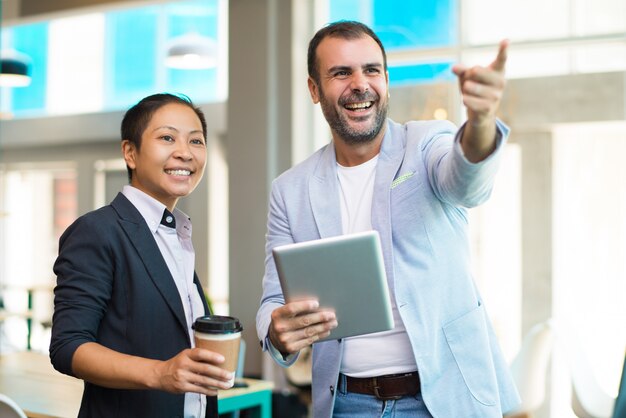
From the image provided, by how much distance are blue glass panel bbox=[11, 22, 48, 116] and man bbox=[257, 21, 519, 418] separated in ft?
26.4

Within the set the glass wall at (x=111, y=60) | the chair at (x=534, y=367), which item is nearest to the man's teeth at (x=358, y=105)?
the chair at (x=534, y=367)

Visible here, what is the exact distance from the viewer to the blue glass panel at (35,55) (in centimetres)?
941

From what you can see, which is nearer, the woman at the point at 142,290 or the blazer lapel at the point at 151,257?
the woman at the point at 142,290

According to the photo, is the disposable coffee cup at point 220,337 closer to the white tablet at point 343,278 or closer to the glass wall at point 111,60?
the white tablet at point 343,278

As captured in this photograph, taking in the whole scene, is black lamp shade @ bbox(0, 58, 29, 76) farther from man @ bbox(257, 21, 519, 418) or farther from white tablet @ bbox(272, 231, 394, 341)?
white tablet @ bbox(272, 231, 394, 341)

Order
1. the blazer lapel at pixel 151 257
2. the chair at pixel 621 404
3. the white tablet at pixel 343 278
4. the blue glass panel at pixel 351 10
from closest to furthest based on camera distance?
the white tablet at pixel 343 278 → the blazer lapel at pixel 151 257 → the chair at pixel 621 404 → the blue glass panel at pixel 351 10

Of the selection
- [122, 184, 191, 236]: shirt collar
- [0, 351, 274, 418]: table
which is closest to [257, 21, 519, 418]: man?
[122, 184, 191, 236]: shirt collar

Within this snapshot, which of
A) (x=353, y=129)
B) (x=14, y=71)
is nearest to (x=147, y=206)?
(x=353, y=129)

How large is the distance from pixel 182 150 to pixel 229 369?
65 cm

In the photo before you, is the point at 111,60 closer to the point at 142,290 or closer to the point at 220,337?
the point at 142,290

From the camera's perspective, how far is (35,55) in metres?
9.44

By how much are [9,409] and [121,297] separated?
775mm

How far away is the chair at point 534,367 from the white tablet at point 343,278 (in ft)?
9.72

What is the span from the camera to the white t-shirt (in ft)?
6.25
